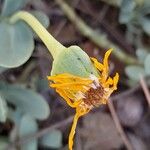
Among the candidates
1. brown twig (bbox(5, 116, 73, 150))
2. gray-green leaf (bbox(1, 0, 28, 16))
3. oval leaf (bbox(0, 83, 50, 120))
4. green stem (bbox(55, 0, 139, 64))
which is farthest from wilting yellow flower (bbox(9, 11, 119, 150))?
green stem (bbox(55, 0, 139, 64))

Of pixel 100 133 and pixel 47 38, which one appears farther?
pixel 100 133

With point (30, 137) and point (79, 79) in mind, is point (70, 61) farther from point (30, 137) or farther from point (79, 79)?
point (30, 137)

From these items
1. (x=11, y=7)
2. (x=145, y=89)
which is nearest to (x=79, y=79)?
(x=11, y=7)

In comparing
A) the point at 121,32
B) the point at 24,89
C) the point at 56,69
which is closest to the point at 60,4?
the point at 121,32

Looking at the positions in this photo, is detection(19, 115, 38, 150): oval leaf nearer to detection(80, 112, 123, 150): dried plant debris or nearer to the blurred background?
the blurred background

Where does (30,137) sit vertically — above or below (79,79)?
below

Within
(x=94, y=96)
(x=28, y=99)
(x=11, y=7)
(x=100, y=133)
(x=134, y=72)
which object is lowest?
(x=100, y=133)

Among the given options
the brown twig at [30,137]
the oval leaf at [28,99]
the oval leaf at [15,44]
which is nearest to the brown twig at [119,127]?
the brown twig at [30,137]

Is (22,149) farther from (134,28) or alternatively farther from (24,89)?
(134,28)
